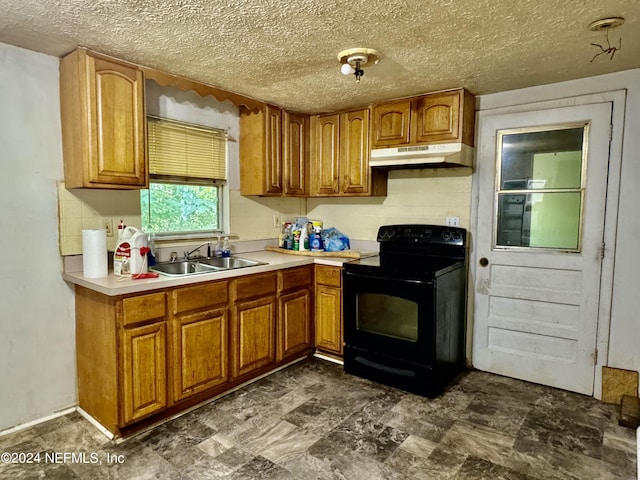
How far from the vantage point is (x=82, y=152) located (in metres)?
2.27

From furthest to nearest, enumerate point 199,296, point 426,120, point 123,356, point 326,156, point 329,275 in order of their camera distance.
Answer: point 326,156
point 329,275
point 426,120
point 199,296
point 123,356

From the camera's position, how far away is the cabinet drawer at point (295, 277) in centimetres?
312

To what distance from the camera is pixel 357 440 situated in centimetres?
225

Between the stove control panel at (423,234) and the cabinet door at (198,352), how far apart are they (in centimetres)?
154

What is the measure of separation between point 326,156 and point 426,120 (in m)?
1.01

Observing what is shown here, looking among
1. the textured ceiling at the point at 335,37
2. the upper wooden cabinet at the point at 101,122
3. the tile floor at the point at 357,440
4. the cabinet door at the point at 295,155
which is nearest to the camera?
the textured ceiling at the point at 335,37

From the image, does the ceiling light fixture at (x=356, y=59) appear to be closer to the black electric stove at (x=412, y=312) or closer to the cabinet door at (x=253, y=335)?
the black electric stove at (x=412, y=312)

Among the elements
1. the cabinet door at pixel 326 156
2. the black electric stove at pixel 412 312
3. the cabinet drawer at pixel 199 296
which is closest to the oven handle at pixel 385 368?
Answer: the black electric stove at pixel 412 312

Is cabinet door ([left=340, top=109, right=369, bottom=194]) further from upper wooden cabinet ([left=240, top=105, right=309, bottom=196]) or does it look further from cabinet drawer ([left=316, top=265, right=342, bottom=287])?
cabinet drawer ([left=316, top=265, right=342, bottom=287])

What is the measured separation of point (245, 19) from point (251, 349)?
2.07 meters

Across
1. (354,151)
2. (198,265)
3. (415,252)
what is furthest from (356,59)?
(198,265)

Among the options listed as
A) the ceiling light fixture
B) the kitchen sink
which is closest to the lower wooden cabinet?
the kitchen sink

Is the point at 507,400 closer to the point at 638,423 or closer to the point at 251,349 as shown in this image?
the point at 638,423

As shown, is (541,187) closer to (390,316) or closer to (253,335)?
(390,316)
